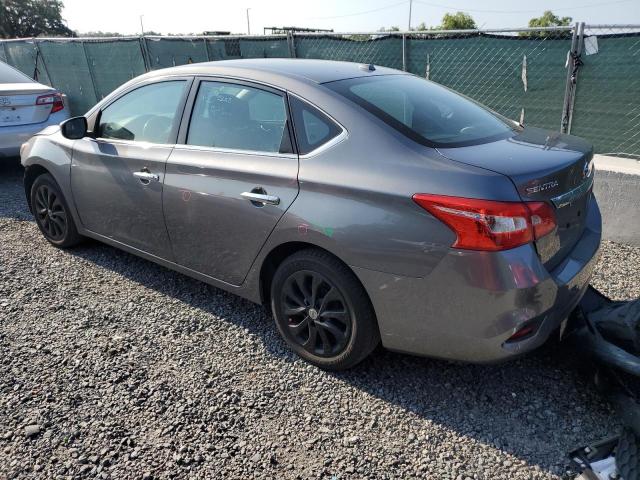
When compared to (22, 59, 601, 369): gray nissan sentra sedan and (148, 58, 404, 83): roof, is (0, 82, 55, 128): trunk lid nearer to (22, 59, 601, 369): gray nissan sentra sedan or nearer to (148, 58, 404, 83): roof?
(22, 59, 601, 369): gray nissan sentra sedan

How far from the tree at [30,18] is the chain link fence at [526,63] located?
50.7 m

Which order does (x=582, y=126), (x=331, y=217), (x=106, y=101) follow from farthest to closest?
(x=582, y=126), (x=106, y=101), (x=331, y=217)

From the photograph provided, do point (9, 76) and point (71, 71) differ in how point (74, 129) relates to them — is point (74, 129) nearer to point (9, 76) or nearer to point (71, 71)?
point (9, 76)

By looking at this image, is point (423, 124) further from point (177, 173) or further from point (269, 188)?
point (177, 173)

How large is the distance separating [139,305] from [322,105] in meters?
1.98

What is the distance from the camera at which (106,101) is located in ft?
12.5

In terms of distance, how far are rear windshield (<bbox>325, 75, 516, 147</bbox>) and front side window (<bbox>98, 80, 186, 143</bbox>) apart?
123 centimetres

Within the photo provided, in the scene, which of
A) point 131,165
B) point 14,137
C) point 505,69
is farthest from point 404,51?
point 14,137

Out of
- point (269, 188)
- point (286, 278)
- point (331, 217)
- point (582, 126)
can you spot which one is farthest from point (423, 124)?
point (582, 126)

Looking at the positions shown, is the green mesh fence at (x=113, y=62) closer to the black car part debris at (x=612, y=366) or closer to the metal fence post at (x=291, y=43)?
the metal fence post at (x=291, y=43)

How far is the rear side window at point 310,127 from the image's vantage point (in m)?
2.57

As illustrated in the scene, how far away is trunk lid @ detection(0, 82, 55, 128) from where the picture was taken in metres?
6.31

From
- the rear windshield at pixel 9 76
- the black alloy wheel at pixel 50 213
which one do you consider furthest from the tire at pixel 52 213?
the rear windshield at pixel 9 76

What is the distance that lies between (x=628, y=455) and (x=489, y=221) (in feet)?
3.47
